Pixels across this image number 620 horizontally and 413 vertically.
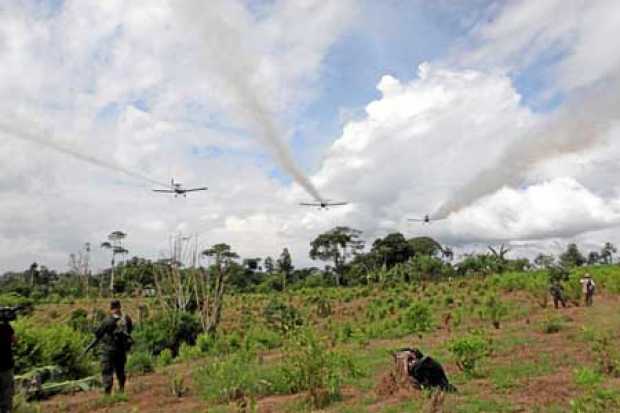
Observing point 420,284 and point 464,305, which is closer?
point 464,305

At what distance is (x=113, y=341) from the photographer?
9875mm

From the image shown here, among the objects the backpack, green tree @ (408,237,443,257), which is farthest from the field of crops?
green tree @ (408,237,443,257)

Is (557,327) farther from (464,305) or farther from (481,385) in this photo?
(464,305)

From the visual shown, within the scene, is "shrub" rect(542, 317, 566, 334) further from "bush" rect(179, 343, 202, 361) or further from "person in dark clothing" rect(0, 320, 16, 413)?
"person in dark clothing" rect(0, 320, 16, 413)

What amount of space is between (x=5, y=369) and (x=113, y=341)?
2203 mm

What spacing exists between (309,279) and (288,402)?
117 feet

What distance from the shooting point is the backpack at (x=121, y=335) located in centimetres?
990

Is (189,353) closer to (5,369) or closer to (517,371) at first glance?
(5,369)

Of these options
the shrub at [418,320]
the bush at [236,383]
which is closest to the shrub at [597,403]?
the bush at [236,383]

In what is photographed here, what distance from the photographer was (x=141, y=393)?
34.5 ft

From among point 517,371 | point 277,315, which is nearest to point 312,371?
point 517,371

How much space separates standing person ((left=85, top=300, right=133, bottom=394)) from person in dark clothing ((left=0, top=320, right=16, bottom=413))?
6.59 ft

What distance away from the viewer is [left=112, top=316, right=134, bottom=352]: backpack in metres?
9.90

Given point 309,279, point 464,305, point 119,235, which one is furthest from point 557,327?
point 119,235
